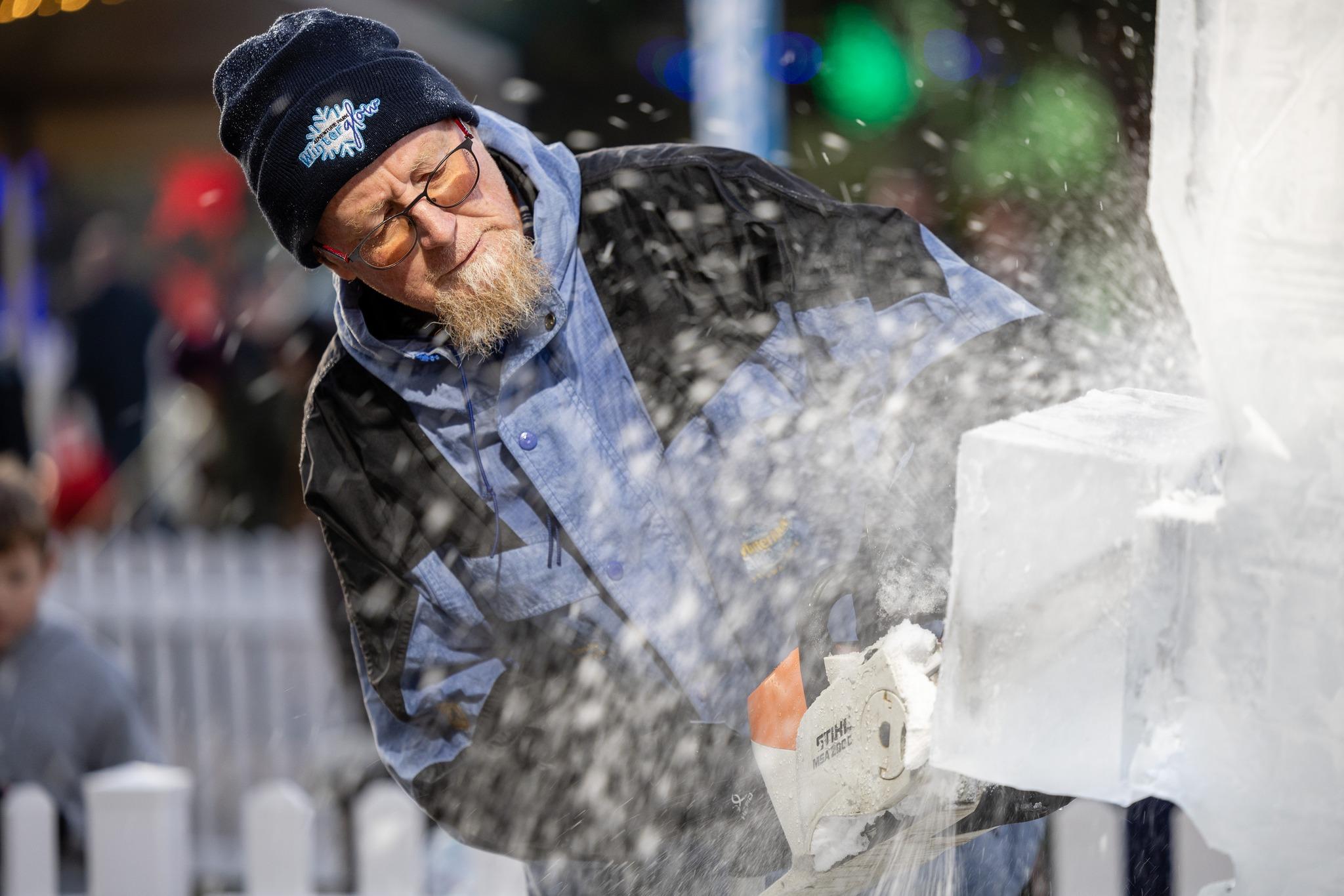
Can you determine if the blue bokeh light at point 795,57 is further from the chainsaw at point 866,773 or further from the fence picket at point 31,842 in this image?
the chainsaw at point 866,773

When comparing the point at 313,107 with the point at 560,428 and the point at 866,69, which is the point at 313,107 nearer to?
the point at 560,428

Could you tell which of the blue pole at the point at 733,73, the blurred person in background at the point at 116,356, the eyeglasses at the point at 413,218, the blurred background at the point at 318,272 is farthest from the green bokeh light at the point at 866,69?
the eyeglasses at the point at 413,218

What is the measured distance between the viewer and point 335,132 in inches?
71.8

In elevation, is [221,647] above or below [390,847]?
below

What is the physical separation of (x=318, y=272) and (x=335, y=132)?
227 inches

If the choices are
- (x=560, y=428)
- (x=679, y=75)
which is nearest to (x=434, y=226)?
(x=560, y=428)

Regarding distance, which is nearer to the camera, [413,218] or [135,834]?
[413,218]

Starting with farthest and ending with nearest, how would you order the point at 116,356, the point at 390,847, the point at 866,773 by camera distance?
the point at 116,356 < the point at 390,847 < the point at 866,773

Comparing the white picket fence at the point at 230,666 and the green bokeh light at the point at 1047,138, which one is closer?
the white picket fence at the point at 230,666

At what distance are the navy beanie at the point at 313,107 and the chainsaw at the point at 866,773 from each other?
0.99m

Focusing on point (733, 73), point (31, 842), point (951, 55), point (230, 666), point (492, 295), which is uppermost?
point (492, 295)

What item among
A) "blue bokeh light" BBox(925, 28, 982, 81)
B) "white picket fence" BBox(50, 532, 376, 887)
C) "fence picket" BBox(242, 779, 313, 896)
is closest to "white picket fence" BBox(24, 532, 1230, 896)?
"white picket fence" BBox(50, 532, 376, 887)

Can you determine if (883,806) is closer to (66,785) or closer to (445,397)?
(445,397)

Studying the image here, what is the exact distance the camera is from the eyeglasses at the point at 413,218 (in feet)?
6.19
